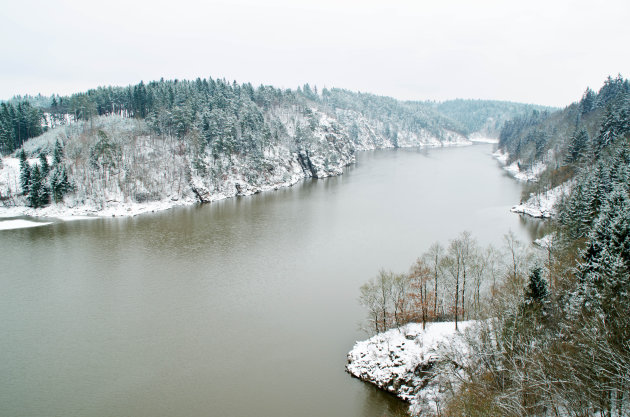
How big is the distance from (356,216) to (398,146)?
141 meters

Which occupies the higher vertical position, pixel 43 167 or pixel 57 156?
pixel 57 156

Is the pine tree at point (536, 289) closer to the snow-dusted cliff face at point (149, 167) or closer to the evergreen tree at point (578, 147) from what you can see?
the evergreen tree at point (578, 147)

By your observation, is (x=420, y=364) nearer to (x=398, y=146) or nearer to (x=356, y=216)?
(x=356, y=216)

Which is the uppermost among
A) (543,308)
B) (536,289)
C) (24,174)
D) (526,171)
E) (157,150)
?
(157,150)

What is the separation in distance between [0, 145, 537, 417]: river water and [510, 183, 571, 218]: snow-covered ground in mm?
2715

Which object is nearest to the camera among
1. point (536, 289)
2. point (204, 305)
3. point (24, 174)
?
point (536, 289)

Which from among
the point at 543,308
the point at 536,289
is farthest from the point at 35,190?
the point at 543,308

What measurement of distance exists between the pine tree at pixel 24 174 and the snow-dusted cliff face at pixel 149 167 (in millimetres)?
1470

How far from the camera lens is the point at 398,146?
187 metres

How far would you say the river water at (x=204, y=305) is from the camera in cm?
2016

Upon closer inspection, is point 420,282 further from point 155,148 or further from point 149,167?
point 155,148

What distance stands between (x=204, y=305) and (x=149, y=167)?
48943 millimetres

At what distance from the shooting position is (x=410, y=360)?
67.3 feet

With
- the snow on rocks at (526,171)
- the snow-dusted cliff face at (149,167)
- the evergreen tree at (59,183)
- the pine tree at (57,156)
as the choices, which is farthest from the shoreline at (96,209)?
the snow on rocks at (526,171)
